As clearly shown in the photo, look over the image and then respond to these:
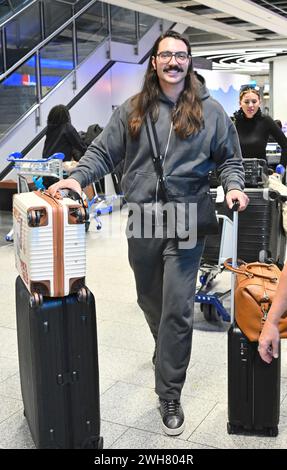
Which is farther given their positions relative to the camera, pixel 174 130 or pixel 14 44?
pixel 14 44

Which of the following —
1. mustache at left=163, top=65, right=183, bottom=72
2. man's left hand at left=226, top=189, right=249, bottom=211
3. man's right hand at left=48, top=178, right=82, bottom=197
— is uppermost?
mustache at left=163, top=65, right=183, bottom=72

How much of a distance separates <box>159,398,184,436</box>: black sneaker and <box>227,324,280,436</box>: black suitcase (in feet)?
0.75

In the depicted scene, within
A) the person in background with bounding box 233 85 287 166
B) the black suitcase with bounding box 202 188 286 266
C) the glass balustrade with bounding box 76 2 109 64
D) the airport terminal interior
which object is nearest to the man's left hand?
the airport terminal interior

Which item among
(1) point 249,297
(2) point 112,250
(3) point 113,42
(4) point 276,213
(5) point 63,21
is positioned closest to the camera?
(1) point 249,297

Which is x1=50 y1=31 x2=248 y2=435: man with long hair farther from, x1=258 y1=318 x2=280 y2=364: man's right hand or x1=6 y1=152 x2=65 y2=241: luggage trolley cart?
x1=6 y1=152 x2=65 y2=241: luggage trolley cart

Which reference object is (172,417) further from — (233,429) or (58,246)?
(58,246)

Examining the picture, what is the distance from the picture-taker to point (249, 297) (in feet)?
7.61

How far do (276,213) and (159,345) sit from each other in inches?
64.3

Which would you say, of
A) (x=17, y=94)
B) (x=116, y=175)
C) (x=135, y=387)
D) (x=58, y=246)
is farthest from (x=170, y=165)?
(x=17, y=94)

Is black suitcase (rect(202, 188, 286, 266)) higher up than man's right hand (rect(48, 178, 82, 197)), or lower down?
lower down

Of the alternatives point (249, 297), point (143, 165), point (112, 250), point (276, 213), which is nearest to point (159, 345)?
point (249, 297)

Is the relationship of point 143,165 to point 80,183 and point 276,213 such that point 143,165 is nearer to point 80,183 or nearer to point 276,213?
point 80,183

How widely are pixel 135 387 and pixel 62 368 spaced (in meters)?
0.92

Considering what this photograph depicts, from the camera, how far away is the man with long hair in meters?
2.43
